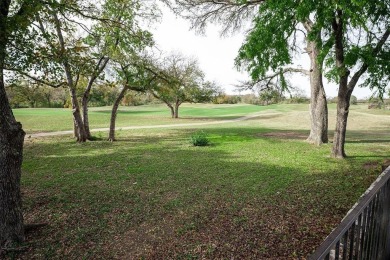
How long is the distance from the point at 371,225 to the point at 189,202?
470cm

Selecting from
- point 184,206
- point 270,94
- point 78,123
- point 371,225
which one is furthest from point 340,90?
point 78,123

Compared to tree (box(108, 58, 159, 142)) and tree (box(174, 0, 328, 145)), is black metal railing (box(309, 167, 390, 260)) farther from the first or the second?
tree (box(108, 58, 159, 142))

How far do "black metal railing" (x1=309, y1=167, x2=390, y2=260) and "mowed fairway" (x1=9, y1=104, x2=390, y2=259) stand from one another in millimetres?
1458

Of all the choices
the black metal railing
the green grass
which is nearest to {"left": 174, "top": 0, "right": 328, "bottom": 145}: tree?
the black metal railing

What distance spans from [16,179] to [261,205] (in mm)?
5471

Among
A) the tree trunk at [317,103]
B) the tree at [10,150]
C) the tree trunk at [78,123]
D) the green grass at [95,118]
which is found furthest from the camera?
the green grass at [95,118]

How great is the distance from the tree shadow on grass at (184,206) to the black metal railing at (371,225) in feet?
4.69

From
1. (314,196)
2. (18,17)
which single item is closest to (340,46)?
(314,196)

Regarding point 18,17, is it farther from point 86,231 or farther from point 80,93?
point 80,93

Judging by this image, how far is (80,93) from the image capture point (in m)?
18.3

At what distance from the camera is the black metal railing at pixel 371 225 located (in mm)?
2092

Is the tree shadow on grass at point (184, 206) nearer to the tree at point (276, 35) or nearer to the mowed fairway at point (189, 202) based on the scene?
the mowed fairway at point (189, 202)

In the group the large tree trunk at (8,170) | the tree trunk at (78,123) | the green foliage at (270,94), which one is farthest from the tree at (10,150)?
the green foliage at (270,94)

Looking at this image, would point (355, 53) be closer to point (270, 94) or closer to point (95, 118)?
point (270, 94)
